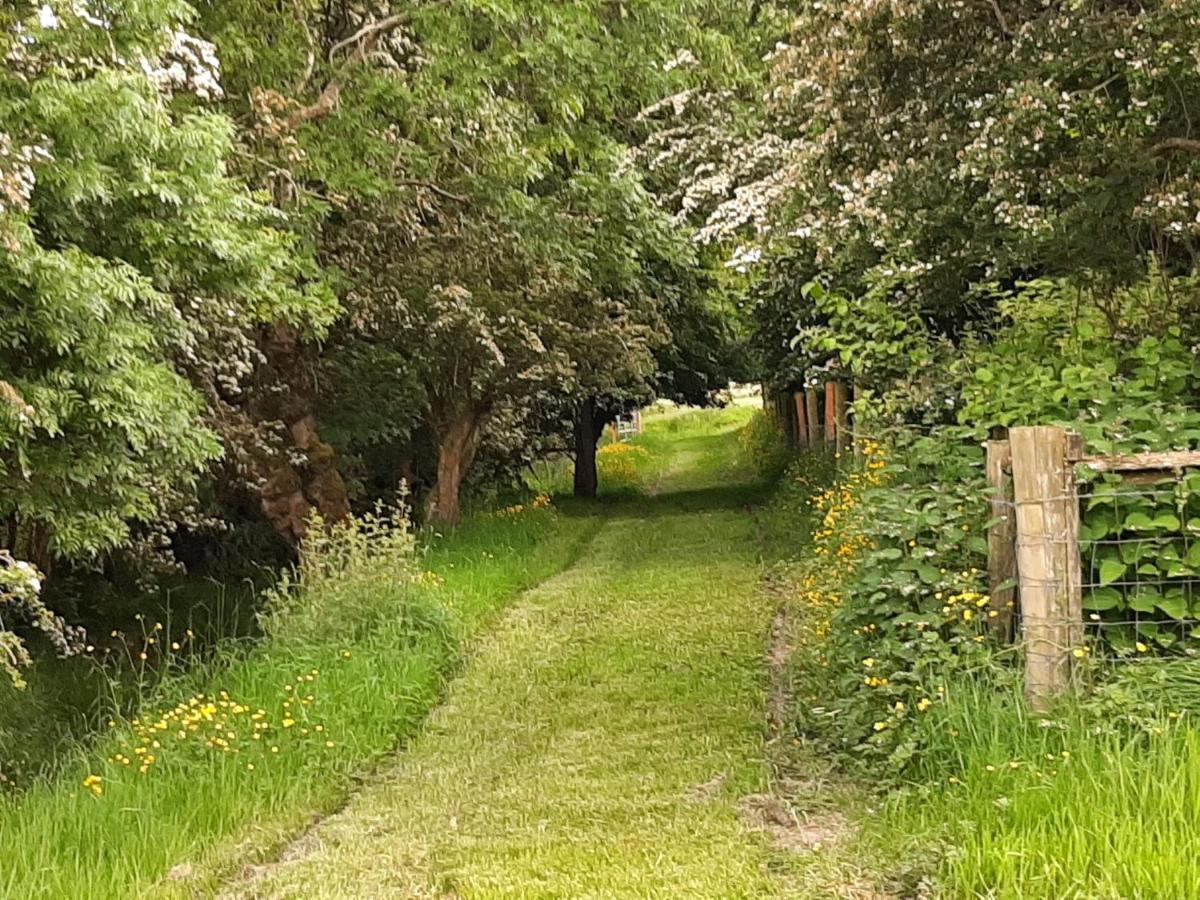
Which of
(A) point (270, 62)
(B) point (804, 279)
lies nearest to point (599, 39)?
(A) point (270, 62)

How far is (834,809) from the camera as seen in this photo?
14.9ft

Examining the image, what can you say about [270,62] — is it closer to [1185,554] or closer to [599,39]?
[599,39]

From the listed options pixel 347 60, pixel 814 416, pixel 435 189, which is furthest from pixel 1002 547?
pixel 814 416

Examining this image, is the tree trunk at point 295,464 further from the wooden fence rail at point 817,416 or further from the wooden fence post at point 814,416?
the wooden fence post at point 814,416

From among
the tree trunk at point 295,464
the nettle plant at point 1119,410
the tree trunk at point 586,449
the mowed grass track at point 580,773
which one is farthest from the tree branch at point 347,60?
the tree trunk at point 586,449

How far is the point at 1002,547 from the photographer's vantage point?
4.87m

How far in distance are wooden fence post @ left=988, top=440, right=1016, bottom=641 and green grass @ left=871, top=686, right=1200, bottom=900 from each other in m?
0.45

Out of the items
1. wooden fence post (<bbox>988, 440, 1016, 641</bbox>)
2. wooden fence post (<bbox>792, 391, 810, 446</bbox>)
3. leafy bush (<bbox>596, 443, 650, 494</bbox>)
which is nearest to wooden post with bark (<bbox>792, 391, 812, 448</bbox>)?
wooden fence post (<bbox>792, 391, 810, 446</bbox>)

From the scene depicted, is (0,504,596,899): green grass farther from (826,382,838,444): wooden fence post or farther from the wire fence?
(826,382,838,444): wooden fence post

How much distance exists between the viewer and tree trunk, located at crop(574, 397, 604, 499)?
2211 centimetres

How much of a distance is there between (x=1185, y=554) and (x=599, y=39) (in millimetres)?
6920

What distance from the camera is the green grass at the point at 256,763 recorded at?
4.59 metres

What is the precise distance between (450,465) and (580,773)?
35.7ft

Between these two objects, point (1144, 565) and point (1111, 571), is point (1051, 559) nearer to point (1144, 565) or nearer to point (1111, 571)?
point (1111, 571)
